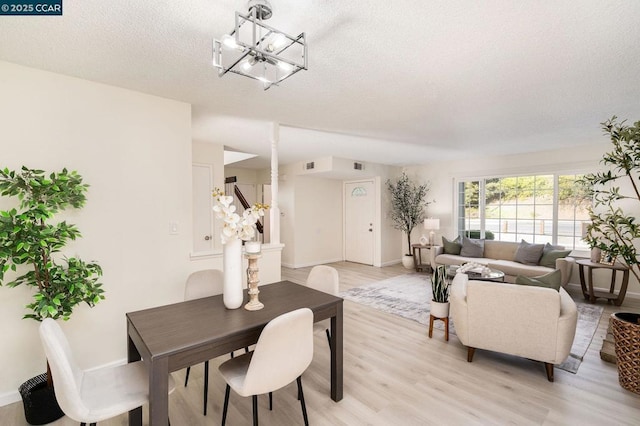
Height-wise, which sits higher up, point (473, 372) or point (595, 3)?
point (595, 3)

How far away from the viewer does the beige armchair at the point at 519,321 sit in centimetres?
221

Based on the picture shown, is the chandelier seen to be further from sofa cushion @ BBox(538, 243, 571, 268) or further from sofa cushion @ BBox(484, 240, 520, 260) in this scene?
sofa cushion @ BBox(484, 240, 520, 260)

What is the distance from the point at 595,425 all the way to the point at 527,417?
388 mm

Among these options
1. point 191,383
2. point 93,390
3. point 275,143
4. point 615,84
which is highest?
point 615,84

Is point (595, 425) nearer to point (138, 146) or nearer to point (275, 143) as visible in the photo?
point (275, 143)

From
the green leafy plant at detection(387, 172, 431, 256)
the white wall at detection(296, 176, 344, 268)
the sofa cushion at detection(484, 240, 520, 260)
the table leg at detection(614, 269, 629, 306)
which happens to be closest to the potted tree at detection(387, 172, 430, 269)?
the green leafy plant at detection(387, 172, 431, 256)

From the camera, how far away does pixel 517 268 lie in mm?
4703

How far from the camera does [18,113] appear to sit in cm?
211

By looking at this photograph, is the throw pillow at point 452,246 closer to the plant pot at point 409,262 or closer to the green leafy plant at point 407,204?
the plant pot at point 409,262

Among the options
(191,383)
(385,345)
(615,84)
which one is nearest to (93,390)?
(191,383)

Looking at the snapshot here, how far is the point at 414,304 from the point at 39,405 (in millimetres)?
3898

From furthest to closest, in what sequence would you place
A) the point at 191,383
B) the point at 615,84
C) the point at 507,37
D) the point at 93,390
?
the point at 615,84
the point at 191,383
the point at 507,37
the point at 93,390

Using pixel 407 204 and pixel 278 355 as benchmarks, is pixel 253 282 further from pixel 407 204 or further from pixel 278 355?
pixel 407 204

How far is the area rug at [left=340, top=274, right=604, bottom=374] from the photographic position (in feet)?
9.39
